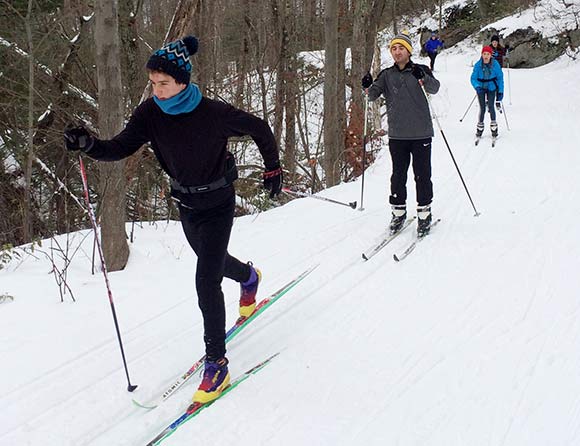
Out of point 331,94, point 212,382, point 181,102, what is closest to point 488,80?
point 331,94

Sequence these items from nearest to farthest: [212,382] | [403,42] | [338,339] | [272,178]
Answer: [212,382] → [272,178] → [338,339] → [403,42]

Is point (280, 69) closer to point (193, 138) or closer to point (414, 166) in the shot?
point (414, 166)

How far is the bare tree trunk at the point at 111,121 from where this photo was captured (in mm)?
4996

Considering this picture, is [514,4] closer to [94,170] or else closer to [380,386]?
[94,170]

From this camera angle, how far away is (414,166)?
18.9 feet

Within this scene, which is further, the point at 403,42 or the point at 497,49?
the point at 497,49

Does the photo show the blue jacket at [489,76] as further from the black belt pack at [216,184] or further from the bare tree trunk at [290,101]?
the black belt pack at [216,184]

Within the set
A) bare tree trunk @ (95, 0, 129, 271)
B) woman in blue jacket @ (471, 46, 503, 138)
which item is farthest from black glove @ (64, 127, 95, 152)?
woman in blue jacket @ (471, 46, 503, 138)

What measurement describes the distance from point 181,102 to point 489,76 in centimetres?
902

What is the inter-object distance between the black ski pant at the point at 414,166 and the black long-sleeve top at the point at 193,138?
110 inches

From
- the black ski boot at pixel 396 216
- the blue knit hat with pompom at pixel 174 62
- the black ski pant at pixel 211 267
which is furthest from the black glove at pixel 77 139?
the black ski boot at pixel 396 216

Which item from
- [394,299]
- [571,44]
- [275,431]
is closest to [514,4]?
[571,44]

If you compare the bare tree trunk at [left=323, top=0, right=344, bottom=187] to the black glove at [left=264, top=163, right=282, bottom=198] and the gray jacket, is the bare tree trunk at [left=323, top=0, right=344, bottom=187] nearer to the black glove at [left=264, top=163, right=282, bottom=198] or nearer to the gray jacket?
the gray jacket

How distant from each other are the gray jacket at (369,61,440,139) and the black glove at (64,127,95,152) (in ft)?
11.0
